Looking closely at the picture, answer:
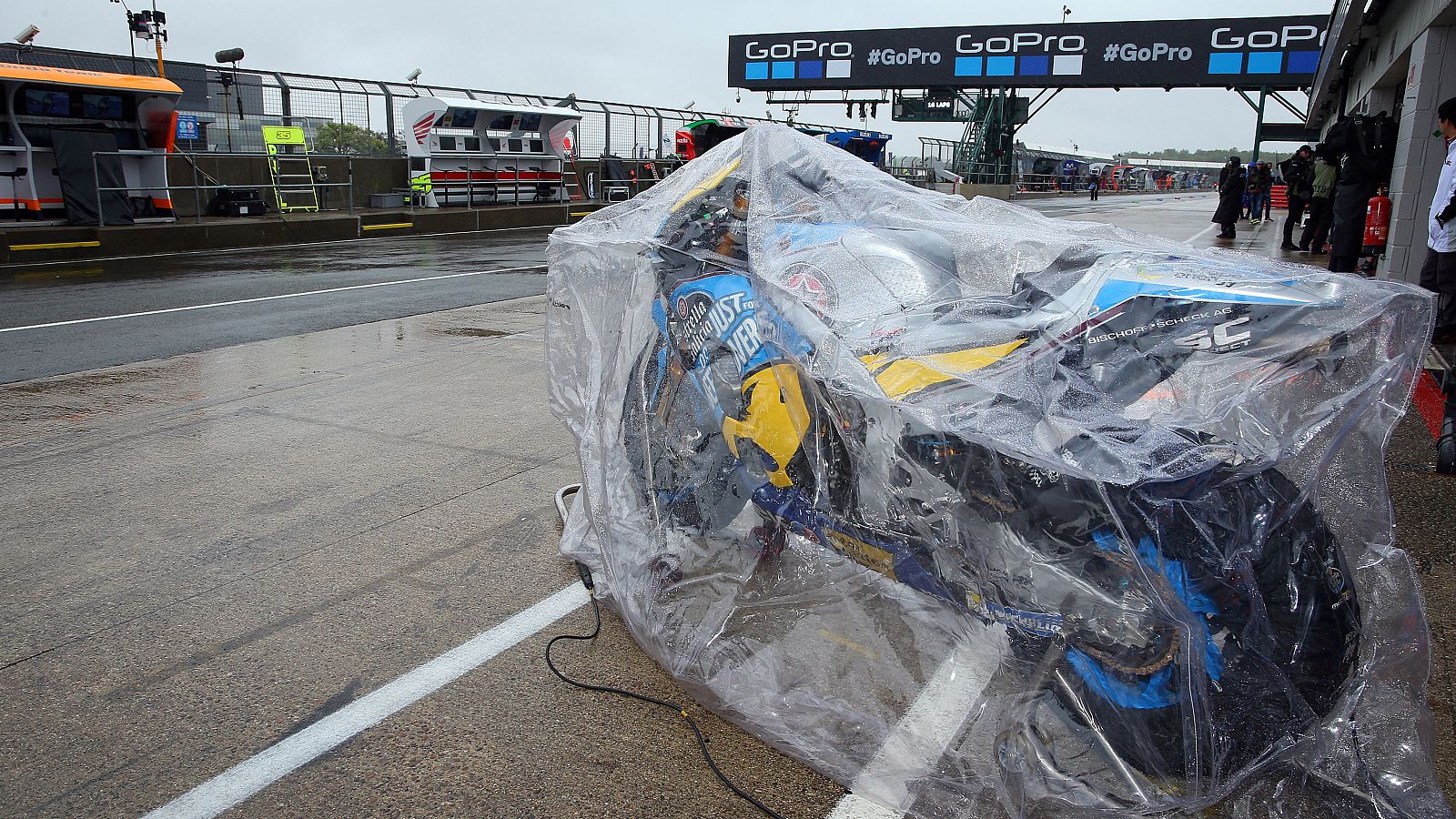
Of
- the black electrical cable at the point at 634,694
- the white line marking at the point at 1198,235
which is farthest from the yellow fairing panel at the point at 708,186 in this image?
the white line marking at the point at 1198,235

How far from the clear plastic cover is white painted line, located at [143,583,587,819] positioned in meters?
0.32

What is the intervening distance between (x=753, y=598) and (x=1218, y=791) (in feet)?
4.13

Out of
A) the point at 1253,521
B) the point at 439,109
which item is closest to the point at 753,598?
the point at 1253,521

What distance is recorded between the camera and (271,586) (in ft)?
11.7

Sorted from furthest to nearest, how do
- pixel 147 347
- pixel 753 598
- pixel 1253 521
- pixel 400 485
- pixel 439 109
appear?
1. pixel 439 109
2. pixel 147 347
3. pixel 400 485
4. pixel 753 598
5. pixel 1253 521

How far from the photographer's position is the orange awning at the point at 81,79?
1452cm

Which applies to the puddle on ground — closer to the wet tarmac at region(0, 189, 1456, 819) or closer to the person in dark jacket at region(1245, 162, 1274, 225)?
the wet tarmac at region(0, 189, 1456, 819)

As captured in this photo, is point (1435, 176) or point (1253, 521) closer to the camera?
point (1253, 521)

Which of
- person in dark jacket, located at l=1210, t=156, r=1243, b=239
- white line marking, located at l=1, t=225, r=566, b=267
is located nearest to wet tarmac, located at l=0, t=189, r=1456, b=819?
white line marking, located at l=1, t=225, r=566, b=267

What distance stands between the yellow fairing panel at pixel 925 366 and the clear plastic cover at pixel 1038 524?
0.04ft

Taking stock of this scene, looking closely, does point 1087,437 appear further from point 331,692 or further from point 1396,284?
point 331,692

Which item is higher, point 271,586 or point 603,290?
point 603,290

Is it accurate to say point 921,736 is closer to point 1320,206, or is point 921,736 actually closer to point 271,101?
point 1320,206

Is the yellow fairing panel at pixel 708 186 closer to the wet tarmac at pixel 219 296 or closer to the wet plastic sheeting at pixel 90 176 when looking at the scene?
the wet tarmac at pixel 219 296
